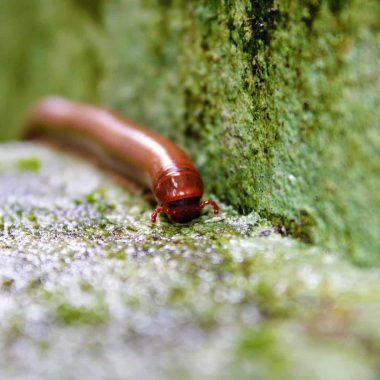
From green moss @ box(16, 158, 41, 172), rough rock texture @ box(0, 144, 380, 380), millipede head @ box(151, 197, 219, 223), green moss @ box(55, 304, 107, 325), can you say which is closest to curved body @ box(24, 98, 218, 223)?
millipede head @ box(151, 197, 219, 223)

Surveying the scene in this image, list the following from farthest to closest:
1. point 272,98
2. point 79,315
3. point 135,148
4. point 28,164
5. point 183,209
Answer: point 28,164 → point 135,148 → point 183,209 → point 272,98 → point 79,315

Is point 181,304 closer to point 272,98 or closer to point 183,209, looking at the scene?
point 183,209

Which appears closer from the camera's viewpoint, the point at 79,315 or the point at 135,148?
the point at 79,315

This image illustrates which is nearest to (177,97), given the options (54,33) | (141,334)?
(141,334)

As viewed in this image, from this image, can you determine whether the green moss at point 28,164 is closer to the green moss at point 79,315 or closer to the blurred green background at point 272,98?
the blurred green background at point 272,98

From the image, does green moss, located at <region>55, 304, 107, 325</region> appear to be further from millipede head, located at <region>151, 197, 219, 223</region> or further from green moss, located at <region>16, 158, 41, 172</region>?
green moss, located at <region>16, 158, 41, 172</region>

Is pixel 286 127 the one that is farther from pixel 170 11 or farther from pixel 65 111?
pixel 65 111

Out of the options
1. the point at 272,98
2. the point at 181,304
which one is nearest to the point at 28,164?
the point at 272,98

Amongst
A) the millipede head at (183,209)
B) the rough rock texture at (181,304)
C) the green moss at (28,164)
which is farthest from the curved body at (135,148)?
the green moss at (28,164)
